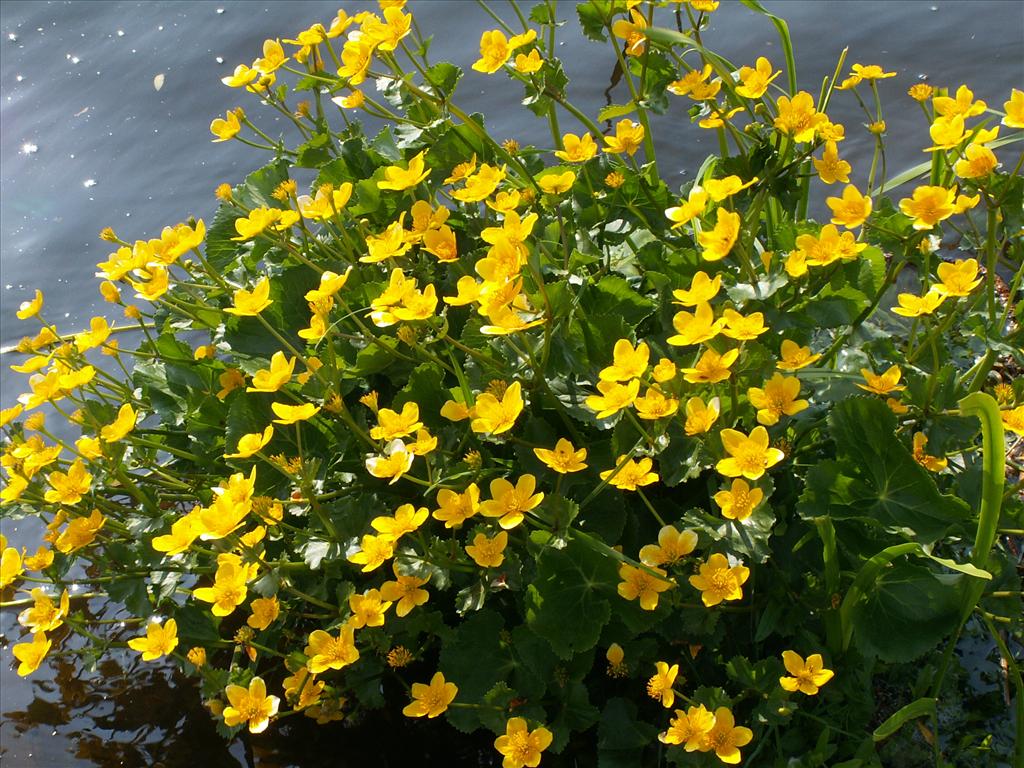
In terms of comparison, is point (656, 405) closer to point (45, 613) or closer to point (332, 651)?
point (332, 651)

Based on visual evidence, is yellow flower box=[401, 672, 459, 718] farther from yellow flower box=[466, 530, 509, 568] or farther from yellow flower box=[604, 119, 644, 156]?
yellow flower box=[604, 119, 644, 156]

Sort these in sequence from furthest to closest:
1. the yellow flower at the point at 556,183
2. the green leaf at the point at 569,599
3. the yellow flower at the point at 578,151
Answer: the yellow flower at the point at 578,151 < the yellow flower at the point at 556,183 < the green leaf at the point at 569,599

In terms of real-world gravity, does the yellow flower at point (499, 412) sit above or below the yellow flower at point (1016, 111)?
below

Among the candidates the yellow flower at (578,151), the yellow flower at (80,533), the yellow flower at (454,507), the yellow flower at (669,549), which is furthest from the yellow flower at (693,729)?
the yellow flower at (80,533)

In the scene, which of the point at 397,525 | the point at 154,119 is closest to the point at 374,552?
the point at 397,525

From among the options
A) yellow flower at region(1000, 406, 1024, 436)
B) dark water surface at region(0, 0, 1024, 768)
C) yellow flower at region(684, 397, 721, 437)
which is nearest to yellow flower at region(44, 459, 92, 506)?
dark water surface at region(0, 0, 1024, 768)

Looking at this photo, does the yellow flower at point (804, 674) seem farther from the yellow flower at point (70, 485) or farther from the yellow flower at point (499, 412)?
the yellow flower at point (70, 485)

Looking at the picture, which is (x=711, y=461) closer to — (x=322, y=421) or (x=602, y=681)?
(x=602, y=681)
